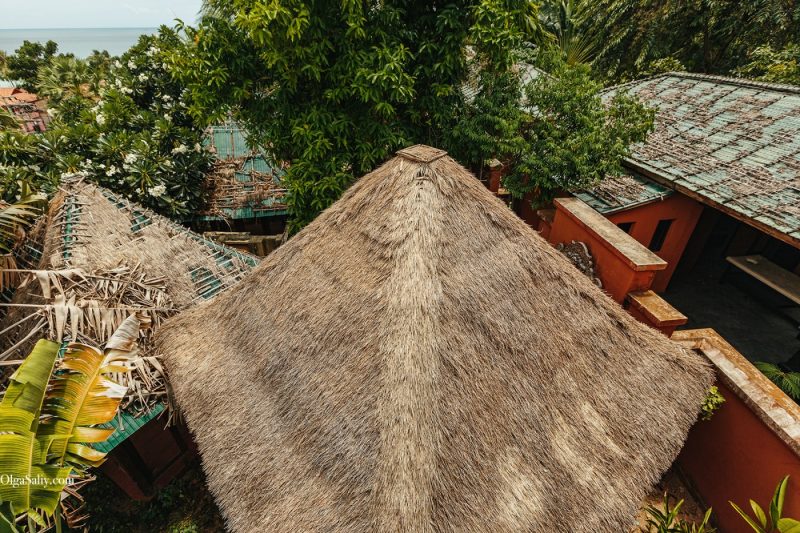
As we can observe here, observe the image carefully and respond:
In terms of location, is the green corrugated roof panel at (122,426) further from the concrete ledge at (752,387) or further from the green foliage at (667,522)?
the concrete ledge at (752,387)

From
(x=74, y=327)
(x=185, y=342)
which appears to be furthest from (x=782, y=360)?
(x=74, y=327)

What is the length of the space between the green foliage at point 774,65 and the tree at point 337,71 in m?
12.3

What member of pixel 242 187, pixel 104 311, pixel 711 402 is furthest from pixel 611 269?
pixel 242 187

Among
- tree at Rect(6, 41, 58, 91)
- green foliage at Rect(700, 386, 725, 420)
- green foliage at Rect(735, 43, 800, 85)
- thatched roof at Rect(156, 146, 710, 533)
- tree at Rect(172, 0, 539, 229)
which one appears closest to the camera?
thatched roof at Rect(156, 146, 710, 533)

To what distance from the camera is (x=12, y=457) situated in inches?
129

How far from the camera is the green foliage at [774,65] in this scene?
12.6 m

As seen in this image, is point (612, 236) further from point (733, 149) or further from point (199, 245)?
point (199, 245)

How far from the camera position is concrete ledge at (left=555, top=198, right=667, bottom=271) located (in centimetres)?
605

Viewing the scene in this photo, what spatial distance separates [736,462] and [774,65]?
52.4 ft

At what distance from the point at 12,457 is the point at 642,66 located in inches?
897

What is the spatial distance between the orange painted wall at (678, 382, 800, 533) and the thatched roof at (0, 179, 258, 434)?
8.64 meters

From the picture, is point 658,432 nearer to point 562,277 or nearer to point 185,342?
point 562,277

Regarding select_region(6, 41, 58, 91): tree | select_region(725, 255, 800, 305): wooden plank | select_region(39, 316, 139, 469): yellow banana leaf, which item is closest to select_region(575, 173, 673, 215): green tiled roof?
select_region(725, 255, 800, 305): wooden plank

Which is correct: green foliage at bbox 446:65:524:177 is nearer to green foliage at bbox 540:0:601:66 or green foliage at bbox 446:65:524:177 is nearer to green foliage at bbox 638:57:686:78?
green foliage at bbox 638:57:686:78
